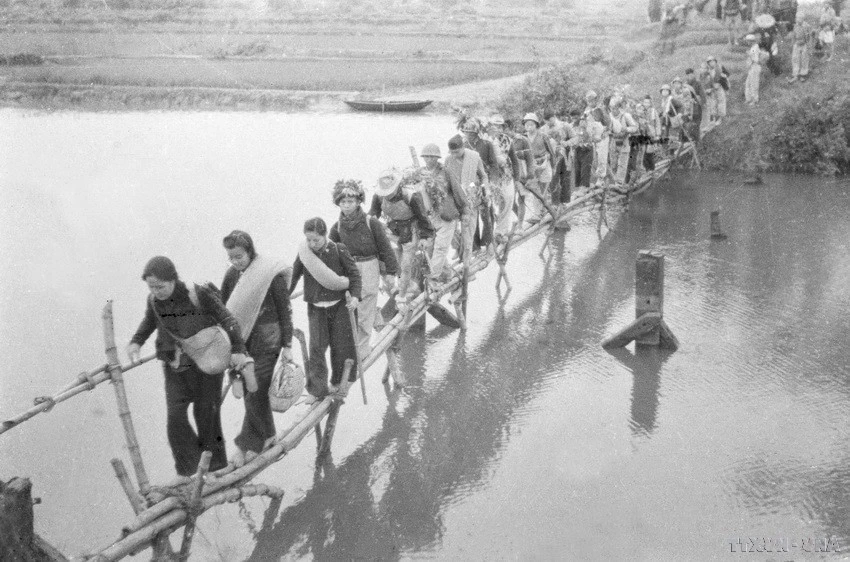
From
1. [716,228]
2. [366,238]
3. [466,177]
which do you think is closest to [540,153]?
[466,177]

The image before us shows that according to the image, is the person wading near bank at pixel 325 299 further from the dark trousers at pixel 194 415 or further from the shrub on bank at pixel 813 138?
the shrub on bank at pixel 813 138

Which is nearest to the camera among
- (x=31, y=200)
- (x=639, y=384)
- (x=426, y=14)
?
(x=639, y=384)

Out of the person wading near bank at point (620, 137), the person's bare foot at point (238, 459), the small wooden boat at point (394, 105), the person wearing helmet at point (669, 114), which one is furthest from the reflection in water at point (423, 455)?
the small wooden boat at point (394, 105)

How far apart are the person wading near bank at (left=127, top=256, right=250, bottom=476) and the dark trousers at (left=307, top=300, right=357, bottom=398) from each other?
3.19 ft

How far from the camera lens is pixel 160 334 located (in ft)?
17.8

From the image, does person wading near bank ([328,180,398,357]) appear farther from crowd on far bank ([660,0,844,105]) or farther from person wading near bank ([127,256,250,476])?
crowd on far bank ([660,0,844,105])

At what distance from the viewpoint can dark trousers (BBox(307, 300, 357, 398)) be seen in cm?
659

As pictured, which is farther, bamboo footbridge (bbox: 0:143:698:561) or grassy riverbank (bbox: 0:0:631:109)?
grassy riverbank (bbox: 0:0:631:109)

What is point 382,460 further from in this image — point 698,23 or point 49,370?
point 698,23

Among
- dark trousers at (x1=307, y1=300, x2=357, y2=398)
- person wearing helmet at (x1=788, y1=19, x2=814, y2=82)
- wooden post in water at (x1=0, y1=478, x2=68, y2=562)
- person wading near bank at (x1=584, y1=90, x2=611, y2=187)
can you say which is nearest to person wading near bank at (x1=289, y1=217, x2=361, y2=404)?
dark trousers at (x1=307, y1=300, x2=357, y2=398)

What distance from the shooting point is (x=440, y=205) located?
30.1 ft

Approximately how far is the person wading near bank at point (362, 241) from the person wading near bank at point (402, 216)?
95 centimetres

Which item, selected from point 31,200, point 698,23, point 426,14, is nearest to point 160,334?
point 31,200

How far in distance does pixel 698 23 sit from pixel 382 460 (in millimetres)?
25864
